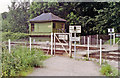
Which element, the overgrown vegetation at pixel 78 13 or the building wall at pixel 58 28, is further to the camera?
the overgrown vegetation at pixel 78 13

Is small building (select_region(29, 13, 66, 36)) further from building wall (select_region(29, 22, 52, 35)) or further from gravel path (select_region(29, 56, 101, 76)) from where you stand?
gravel path (select_region(29, 56, 101, 76))

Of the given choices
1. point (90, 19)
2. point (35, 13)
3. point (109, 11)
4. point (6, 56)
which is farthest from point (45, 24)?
point (6, 56)

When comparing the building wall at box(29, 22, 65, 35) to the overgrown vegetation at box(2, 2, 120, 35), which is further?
the overgrown vegetation at box(2, 2, 120, 35)

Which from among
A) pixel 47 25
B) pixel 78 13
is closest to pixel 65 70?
pixel 47 25

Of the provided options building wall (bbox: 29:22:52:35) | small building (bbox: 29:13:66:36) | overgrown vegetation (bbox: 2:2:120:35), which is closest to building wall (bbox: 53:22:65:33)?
small building (bbox: 29:13:66:36)

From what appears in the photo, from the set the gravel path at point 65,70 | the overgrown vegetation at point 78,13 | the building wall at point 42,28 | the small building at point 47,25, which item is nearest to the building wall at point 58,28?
the small building at point 47,25

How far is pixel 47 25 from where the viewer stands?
1288 cm

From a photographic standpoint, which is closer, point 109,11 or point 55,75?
point 55,75

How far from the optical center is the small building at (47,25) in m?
12.6

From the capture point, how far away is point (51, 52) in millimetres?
7465

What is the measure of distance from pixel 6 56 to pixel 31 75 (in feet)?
3.68

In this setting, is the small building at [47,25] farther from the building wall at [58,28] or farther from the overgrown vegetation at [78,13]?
the overgrown vegetation at [78,13]

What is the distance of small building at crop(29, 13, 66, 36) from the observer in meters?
12.6

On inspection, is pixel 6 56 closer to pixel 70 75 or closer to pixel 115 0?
pixel 70 75
